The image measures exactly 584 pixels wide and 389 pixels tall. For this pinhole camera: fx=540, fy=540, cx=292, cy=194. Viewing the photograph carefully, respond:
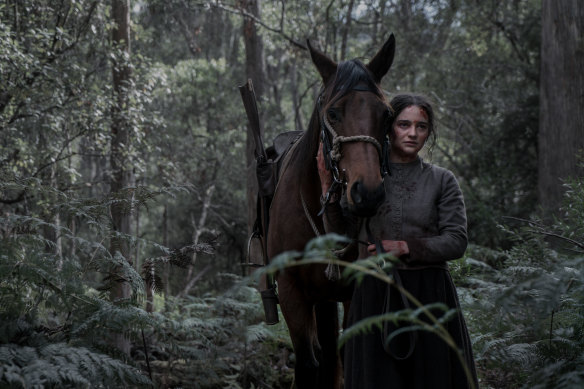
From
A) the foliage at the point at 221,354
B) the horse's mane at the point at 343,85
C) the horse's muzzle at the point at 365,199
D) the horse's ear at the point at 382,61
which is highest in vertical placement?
the horse's ear at the point at 382,61

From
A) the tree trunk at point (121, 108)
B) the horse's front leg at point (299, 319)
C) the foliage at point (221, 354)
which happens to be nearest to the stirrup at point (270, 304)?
the foliage at point (221, 354)

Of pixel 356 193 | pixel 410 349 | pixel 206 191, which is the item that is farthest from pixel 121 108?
pixel 206 191

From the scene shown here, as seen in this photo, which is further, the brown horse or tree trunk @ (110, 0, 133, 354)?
tree trunk @ (110, 0, 133, 354)

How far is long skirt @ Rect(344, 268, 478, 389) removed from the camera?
2562 mm

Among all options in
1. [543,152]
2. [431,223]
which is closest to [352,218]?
[431,223]

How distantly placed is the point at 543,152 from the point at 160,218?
50.4 ft

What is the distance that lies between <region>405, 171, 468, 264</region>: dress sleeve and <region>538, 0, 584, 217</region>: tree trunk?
6.50m

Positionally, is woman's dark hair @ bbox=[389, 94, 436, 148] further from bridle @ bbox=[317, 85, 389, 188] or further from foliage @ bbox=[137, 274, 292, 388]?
foliage @ bbox=[137, 274, 292, 388]

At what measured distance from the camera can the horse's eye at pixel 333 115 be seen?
3013 mm

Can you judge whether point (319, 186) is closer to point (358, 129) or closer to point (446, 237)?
point (358, 129)

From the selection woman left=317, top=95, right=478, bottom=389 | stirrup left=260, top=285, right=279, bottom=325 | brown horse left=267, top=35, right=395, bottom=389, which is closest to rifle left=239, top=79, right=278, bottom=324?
stirrup left=260, top=285, right=279, bottom=325

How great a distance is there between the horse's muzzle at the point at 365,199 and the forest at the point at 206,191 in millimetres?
680

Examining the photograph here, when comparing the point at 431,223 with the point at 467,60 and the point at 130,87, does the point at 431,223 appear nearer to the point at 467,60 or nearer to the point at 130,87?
the point at 130,87

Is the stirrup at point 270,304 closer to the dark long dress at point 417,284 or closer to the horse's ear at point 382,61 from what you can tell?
the dark long dress at point 417,284
